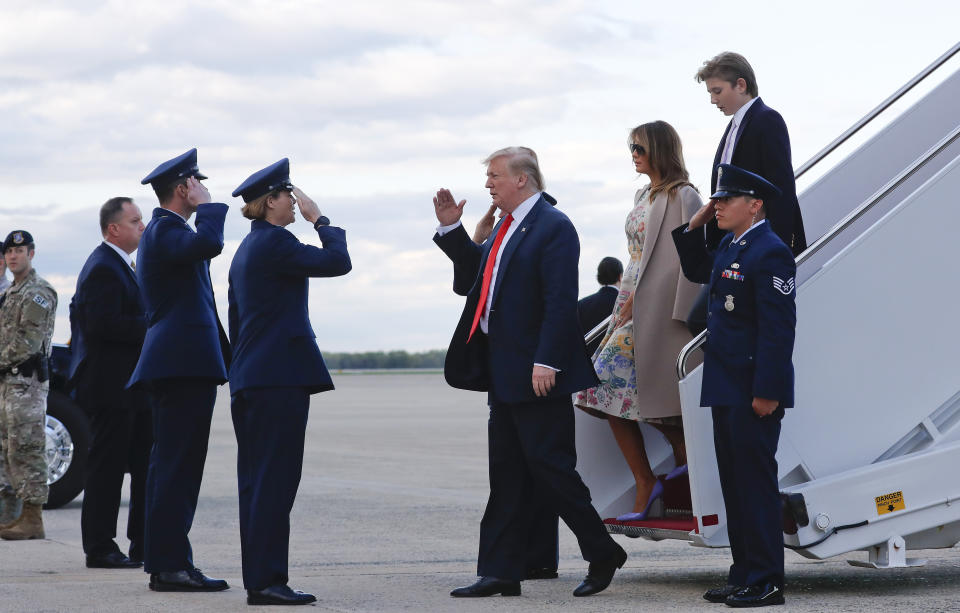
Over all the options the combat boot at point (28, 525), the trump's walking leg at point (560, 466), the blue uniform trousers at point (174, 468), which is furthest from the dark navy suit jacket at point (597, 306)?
the combat boot at point (28, 525)

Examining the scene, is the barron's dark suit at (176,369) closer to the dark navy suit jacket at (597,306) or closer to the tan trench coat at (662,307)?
the tan trench coat at (662,307)

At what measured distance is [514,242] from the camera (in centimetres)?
586

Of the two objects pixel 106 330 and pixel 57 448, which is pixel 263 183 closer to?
pixel 106 330

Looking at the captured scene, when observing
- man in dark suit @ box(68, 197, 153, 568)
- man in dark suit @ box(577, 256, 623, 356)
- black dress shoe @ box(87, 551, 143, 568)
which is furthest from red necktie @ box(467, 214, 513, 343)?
man in dark suit @ box(577, 256, 623, 356)

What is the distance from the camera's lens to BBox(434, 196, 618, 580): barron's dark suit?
223 inches

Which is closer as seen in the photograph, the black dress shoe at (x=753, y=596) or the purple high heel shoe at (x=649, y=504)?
the black dress shoe at (x=753, y=596)

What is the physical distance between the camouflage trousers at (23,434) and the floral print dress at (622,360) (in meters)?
3.81

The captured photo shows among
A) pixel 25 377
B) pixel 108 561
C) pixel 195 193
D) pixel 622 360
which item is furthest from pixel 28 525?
pixel 622 360

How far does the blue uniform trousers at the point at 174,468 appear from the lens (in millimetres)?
6039

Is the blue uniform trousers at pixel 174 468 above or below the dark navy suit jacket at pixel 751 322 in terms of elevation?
below

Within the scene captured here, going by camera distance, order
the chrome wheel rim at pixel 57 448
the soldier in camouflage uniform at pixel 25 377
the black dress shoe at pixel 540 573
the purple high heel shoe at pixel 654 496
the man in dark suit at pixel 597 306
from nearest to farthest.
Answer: the purple high heel shoe at pixel 654 496 < the black dress shoe at pixel 540 573 < the soldier in camouflage uniform at pixel 25 377 < the man in dark suit at pixel 597 306 < the chrome wheel rim at pixel 57 448

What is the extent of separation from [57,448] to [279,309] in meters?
4.76

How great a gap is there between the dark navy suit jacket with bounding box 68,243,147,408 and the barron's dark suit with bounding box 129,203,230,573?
3.40 feet

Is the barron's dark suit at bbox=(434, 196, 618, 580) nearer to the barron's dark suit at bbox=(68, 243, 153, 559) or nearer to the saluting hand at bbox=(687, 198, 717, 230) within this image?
the saluting hand at bbox=(687, 198, 717, 230)
